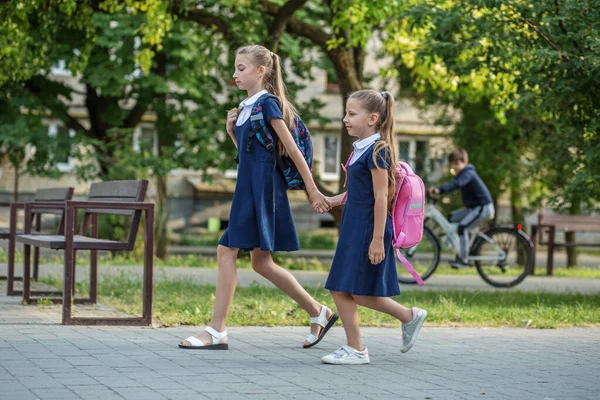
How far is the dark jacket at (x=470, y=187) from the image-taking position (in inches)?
537

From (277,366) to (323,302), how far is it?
11.8ft

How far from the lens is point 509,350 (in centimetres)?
730

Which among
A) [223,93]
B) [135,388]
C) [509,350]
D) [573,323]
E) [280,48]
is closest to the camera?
[135,388]

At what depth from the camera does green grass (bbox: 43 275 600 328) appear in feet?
28.1

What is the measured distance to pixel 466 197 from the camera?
13992 millimetres

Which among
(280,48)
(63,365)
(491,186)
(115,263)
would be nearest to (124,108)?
(280,48)

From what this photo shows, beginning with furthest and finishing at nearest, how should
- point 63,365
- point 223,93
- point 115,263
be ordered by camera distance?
point 223,93, point 115,263, point 63,365

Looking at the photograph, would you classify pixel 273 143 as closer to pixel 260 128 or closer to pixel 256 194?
pixel 260 128

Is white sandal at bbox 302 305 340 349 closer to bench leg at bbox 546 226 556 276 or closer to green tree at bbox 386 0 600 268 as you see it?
green tree at bbox 386 0 600 268

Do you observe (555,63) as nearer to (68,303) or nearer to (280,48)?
(68,303)

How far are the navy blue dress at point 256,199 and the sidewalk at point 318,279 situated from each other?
5538 mm

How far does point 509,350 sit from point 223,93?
63.4 ft

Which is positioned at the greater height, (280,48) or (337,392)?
(280,48)

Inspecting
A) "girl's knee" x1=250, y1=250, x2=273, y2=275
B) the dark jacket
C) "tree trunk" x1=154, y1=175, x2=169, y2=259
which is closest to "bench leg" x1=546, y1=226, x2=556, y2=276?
the dark jacket
